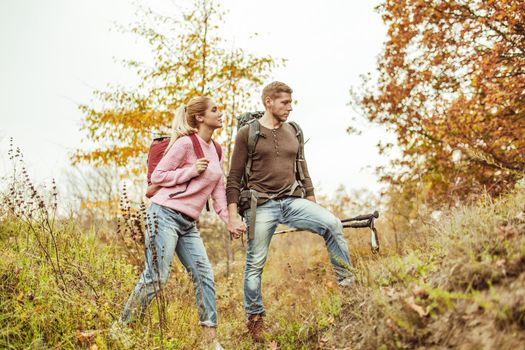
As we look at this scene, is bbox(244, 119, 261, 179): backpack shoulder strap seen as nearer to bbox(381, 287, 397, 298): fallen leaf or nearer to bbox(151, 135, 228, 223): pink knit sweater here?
bbox(151, 135, 228, 223): pink knit sweater

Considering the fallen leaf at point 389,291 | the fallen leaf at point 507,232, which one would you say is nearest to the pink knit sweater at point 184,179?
the fallen leaf at point 389,291

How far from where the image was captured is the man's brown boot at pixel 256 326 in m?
4.36

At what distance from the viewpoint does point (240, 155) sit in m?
4.72

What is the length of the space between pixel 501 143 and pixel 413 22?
2598mm

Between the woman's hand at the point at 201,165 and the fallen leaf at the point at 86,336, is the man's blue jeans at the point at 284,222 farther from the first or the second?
the fallen leaf at the point at 86,336

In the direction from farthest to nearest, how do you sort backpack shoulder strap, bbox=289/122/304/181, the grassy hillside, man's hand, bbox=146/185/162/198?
1. backpack shoulder strap, bbox=289/122/304/181
2. man's hand, bbox=146/185/162/198
3. the grassy hillside

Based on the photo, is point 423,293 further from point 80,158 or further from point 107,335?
point 80,158

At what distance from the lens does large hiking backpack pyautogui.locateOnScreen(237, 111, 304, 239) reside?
15.0ft

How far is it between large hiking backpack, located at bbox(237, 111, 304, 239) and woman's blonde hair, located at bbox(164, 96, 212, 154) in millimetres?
487

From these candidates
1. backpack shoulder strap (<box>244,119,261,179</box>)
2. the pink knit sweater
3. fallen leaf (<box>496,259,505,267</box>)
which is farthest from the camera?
backpack shoulder strap (<box>244,119,261,179</box>)

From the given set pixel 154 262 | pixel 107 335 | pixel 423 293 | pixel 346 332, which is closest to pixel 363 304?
pixel 346 332

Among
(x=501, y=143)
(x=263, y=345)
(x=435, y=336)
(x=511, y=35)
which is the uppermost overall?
(x=511, y=35)

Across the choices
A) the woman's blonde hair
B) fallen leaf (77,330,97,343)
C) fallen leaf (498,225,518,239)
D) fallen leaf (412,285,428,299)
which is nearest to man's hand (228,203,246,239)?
the woman's blonde hair

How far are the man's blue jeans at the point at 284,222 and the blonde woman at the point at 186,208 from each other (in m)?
0.21
